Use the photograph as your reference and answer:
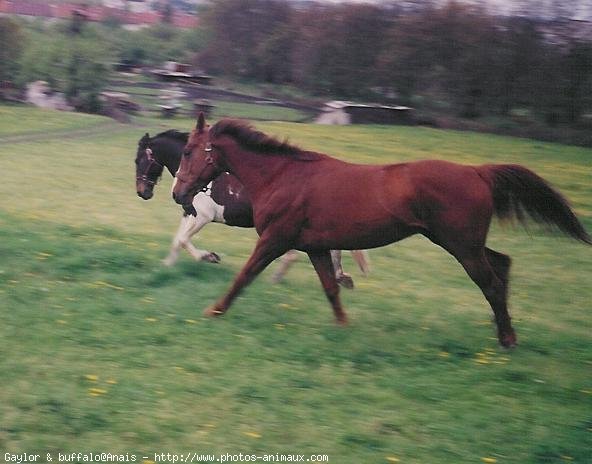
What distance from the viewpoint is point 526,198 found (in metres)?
6.84

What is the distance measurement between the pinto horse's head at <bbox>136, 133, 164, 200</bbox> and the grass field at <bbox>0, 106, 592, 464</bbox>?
77 cm

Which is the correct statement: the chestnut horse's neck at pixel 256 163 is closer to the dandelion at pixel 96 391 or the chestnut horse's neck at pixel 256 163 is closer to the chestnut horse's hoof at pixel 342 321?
the chestnut horse's hoof at pixel 342 321

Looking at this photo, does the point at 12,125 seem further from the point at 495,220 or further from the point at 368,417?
the point at 368,417

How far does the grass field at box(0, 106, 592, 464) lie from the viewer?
15.3 feet

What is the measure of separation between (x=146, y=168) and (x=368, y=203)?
376cm

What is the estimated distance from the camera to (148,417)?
Answer: 4.77m

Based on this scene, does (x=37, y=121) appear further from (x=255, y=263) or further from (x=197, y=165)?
(x=255, y=263)

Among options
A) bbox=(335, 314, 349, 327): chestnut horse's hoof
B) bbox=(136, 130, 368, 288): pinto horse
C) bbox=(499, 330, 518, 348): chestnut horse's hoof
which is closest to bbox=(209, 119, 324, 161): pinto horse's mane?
bbox=(335, 314, 349, 327): chestnut horse's hoof

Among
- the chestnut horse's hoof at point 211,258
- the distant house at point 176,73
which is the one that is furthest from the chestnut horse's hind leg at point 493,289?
the distant house at point 176,73

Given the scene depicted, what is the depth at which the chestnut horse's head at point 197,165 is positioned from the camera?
736 centimetres

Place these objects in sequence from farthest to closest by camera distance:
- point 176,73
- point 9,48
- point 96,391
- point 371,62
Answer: point 9,48 < point 371,62 < point 176,73 < point 96,391

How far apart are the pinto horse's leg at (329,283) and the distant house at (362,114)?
1665cm

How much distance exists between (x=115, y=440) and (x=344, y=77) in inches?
835

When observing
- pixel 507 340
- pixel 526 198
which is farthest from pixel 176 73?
pixel 507 340
